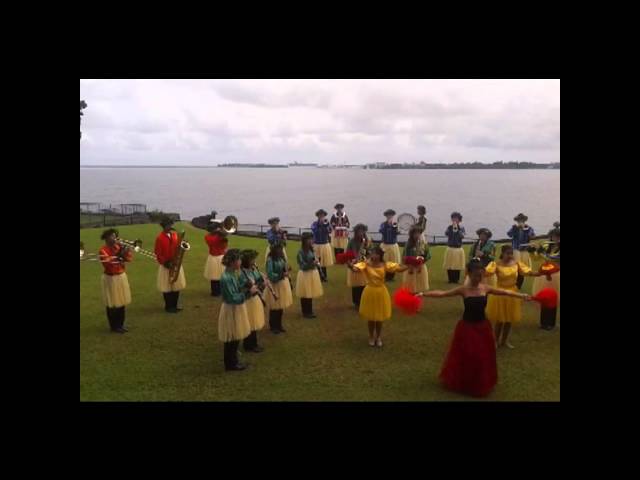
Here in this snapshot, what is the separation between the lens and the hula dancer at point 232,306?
9.08 meters

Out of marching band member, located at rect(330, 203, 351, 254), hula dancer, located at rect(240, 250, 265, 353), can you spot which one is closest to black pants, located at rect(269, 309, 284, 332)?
hula dancer, located at rect(240, 250, 265, 353)

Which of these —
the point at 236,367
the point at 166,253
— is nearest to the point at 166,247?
the point at 166,253

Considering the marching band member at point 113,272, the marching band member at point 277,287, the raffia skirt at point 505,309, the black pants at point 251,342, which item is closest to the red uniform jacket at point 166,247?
the marching band member at point 113,272

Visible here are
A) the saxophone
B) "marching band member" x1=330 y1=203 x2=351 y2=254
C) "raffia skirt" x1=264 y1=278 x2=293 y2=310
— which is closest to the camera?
"raffia skirt" x1=264 y1=278 x2=293 y2=310

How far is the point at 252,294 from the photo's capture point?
930cm

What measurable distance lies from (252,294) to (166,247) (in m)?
4.64

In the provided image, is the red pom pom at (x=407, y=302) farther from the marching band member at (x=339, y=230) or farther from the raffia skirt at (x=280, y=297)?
the marching band member at (x=339, y=230)

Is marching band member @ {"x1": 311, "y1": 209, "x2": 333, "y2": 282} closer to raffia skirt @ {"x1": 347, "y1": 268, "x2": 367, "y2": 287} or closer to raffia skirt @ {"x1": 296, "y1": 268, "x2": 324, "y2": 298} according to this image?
raffia skirt @ {"x1": 347, "y1": 268, "x2": 367, "y2": 287}

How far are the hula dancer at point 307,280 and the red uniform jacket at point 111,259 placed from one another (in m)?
4.29

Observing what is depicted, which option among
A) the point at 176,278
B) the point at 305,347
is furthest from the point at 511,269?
the point at 176,278

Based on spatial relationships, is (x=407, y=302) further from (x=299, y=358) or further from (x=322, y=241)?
(x=322, y=241)

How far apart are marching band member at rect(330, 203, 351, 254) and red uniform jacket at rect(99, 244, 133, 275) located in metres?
8.71

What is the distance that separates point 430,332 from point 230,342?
5012mm

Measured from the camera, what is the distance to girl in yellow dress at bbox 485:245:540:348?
1035 centimetres
